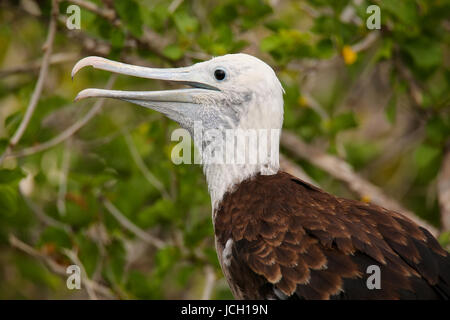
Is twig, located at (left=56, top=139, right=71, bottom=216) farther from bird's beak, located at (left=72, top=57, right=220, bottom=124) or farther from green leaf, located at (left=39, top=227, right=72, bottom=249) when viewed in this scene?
bird's beak, located at (left=72, top=57, right=220, bottom=124)

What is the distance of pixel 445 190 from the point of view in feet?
17.2

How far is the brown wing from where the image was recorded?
3148 millimetres

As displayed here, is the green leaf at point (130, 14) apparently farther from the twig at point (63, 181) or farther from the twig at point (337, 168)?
the twig at point (337, 168)

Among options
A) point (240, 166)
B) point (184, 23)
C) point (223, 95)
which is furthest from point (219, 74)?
point (184, 23)

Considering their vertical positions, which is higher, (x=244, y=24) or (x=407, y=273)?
(x=244, y=24)

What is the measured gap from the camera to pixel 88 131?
6.18 meters

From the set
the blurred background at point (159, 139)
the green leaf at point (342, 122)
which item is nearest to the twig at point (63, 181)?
the blurred background at point (159, 139)

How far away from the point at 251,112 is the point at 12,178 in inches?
55.4

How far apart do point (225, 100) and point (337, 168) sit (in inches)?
73.1

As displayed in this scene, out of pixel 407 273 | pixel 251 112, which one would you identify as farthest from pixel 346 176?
pixel 407 273

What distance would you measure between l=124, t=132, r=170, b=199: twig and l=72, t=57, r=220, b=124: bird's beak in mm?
1167

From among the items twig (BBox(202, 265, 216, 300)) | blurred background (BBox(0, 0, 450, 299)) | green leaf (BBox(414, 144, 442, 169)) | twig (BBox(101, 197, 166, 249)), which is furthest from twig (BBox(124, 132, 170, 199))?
Answer: green leaf (BBox(414, 144, 442, 169))

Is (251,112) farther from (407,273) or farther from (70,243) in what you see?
(70,243)
